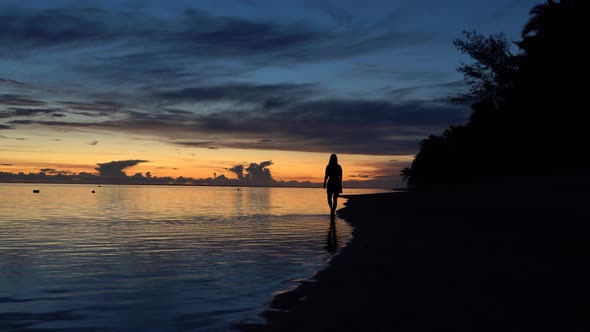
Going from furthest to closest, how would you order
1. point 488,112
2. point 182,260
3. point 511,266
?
point 488,112 < point 182,260 < point 511,266

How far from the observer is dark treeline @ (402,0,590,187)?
37.4 metres

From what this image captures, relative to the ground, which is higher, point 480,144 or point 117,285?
point 480,144

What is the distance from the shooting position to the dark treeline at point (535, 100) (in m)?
37.4

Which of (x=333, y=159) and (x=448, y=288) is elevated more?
(x=333, y=159)

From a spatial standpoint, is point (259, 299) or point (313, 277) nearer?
point (259, 299)

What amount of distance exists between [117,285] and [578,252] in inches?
338

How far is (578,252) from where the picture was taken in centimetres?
1003

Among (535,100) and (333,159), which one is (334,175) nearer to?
(333,159)

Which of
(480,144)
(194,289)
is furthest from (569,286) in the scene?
(480,144)

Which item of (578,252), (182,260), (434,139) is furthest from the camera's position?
(434,139)

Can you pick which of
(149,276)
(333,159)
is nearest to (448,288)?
(149,276)

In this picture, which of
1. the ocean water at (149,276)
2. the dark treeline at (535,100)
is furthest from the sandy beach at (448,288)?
the dark treeline at (535,100)

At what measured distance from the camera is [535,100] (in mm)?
43188

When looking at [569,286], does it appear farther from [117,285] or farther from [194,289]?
[117,285]
